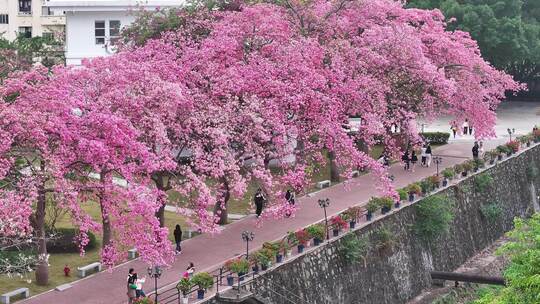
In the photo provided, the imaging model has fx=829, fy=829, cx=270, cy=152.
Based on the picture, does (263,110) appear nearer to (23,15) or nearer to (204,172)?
(204,172)

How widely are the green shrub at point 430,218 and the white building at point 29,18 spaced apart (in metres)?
47.7

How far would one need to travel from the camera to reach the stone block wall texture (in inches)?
1146

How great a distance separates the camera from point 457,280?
36.2 meters

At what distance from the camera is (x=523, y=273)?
20.1 meters

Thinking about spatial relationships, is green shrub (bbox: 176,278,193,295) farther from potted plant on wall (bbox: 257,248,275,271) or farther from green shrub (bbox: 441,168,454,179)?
green shrub (bbox: 441,168,454,179)

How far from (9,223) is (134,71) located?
8530 millimetres

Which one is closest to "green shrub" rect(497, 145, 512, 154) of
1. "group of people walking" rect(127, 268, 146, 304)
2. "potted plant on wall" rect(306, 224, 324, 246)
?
"potted plant on wall" rect(306, 224, 324, 246)

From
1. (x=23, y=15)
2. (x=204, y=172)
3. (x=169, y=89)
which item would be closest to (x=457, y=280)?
(x=204, y=172)

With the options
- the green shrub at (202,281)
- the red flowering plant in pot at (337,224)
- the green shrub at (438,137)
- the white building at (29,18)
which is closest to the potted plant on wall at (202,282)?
the green shrub at (202,281)

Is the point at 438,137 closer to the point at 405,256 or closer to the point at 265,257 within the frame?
the point at 405,256

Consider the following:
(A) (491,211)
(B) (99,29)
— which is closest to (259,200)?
(A) (491,211)

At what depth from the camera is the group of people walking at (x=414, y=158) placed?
45969mm

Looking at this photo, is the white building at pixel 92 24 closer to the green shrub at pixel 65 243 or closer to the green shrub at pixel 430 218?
the green shrub at pixel 65 243

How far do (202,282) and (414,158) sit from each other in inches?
938
